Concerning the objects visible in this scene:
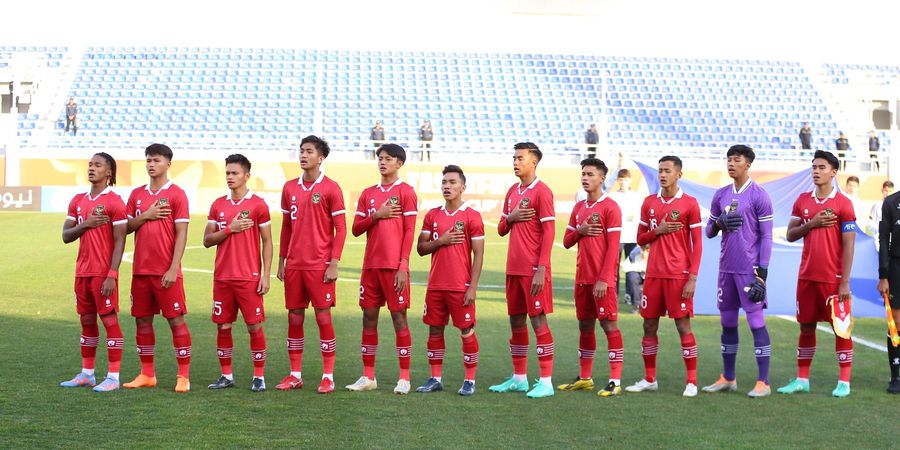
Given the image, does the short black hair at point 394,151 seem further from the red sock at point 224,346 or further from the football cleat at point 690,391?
the football cleat at point 690,391

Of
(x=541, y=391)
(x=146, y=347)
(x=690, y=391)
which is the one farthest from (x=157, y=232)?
(x=690, y=391)

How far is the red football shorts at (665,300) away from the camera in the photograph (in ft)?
27.5

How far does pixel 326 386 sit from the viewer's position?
8.13 m

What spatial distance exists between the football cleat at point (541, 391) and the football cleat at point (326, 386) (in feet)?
4.92

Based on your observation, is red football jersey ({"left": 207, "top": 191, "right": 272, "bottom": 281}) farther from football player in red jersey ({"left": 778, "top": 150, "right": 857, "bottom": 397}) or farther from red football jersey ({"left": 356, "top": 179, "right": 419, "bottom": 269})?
football player in red jersey ({"left": 778, "top": 150, "right": 857, "bottom": 397})

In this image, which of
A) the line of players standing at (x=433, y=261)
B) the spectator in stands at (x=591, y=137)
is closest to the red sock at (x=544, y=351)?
the line of players standing at (x=433, y=261)

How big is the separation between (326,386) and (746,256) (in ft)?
11.4

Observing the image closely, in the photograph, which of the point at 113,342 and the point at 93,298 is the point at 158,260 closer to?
the point at 93,298

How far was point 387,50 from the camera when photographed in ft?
150

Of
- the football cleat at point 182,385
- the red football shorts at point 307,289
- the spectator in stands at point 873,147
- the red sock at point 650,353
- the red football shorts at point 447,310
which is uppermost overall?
the spectator in stands at point 873,147

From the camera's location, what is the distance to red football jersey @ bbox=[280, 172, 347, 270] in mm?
8164

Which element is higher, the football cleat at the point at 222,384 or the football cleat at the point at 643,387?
the football cleat at the point at 222,384

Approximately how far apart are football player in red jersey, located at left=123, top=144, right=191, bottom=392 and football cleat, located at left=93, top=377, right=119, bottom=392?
0.09m

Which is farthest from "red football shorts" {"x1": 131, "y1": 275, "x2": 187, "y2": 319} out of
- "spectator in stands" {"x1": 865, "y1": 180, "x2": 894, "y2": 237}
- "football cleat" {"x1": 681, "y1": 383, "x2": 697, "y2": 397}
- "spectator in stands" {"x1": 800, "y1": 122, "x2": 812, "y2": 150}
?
"spectator in stands" {"x1": 800, "y1": 122, "x2": 812, "y2": 150}
